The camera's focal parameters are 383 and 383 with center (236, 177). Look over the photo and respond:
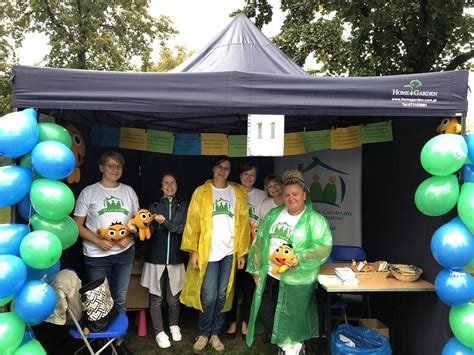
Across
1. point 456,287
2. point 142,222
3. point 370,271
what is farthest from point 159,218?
point 456,287

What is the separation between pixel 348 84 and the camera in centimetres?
250

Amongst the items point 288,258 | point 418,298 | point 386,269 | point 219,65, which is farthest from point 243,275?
point 219,65

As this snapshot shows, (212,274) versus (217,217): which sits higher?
(217,217)

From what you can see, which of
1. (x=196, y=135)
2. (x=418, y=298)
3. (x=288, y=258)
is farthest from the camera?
(x=196, y=135)

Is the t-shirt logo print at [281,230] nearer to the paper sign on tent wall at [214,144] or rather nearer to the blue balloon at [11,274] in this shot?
the paper sign on tent wall at [214,144]

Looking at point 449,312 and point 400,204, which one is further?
point 400,204

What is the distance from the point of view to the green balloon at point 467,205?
2.36 metres

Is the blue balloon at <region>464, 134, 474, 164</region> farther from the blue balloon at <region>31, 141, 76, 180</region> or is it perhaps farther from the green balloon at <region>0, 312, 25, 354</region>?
the green balloon at <region>0, 312, 25, 354</region>

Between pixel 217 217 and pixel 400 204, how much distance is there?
5.24 feet

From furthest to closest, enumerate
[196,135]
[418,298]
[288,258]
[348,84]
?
[196,135], [418,298], [288,258], [348,84]

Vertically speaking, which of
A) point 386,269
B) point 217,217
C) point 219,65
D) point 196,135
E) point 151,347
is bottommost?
point 151,347

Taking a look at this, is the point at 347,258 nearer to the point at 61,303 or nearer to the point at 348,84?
the point at 348,84

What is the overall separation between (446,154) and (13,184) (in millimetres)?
2608

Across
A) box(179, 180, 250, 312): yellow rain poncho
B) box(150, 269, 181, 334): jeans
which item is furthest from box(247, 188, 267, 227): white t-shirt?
box(150, 269, 181, 334): jeans
